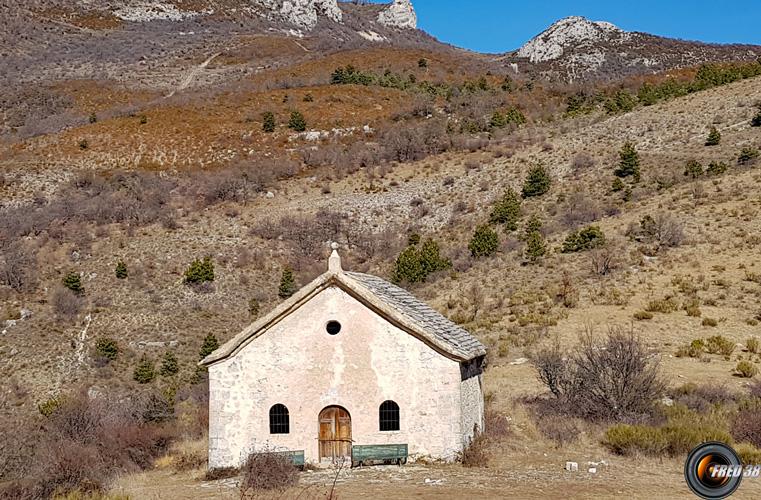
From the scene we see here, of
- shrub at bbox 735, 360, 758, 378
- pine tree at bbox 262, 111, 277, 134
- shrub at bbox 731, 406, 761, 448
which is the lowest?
shrub at bbox 731, 406, 761, 448

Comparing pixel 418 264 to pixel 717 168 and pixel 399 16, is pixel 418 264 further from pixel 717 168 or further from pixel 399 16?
pixel 399 16

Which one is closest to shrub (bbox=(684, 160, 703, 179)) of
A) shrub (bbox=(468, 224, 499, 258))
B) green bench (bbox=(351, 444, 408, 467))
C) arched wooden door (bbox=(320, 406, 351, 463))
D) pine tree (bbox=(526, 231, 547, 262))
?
pine tree (bbox=(526, 231, 547, 262))

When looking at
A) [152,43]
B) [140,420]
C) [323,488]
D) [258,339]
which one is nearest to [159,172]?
[140,420]

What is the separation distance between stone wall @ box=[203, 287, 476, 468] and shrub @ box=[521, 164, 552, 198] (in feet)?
113

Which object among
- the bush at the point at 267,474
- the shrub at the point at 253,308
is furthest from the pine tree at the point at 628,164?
the bush at the point at 267,474

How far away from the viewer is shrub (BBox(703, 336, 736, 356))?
27.9m

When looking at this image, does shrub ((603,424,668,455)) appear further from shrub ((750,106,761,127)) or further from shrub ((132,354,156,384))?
shrub ((750,106,761,127))

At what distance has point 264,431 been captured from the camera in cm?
1808

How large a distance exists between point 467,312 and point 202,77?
65.6m

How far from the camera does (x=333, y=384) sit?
18125 millimetres

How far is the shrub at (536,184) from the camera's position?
51.2 meters

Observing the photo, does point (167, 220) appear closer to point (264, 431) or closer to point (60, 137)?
point (60, 137)

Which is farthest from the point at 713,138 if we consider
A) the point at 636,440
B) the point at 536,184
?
the point at 636,440

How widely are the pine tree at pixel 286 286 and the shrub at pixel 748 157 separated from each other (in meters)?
28.5
